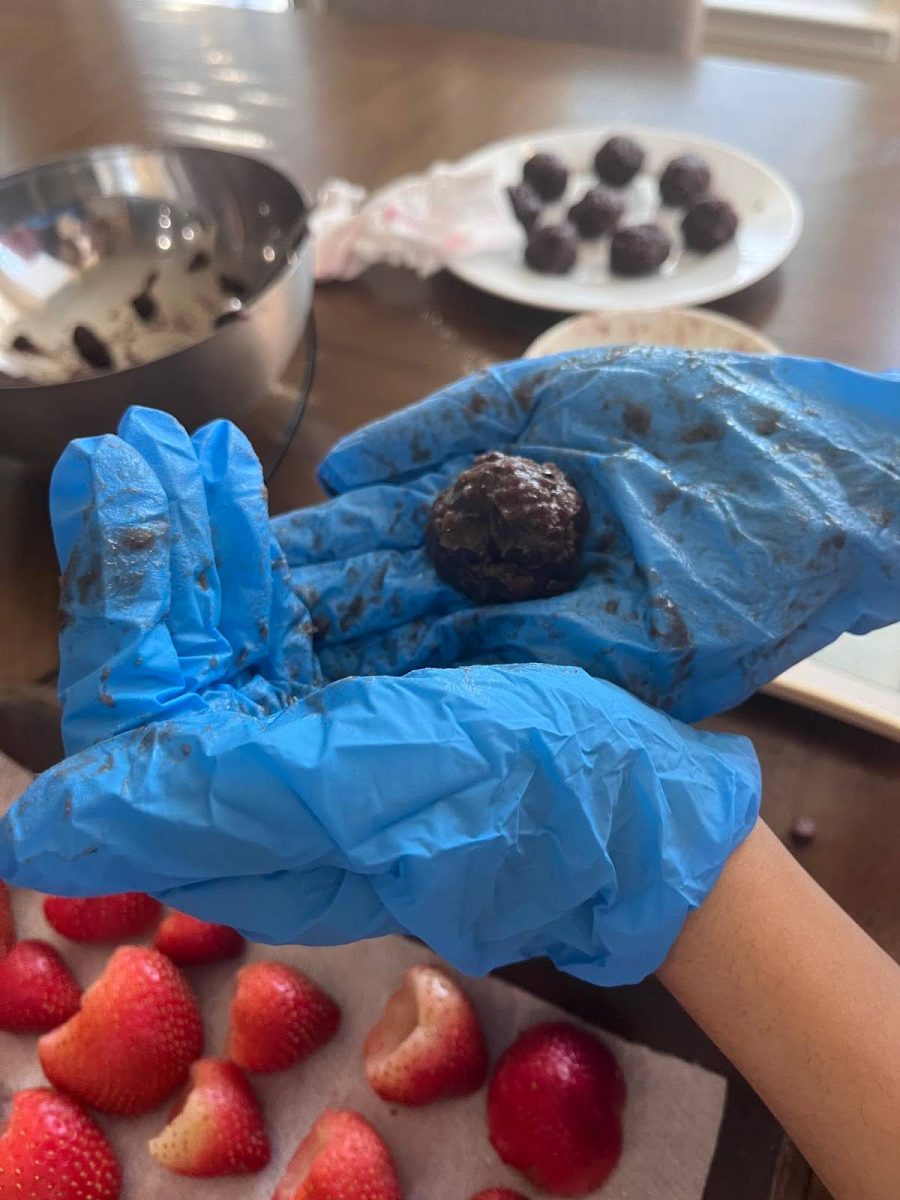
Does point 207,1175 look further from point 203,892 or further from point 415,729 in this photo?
point 415,729

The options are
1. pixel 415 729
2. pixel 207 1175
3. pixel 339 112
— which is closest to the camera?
pixel 415 729

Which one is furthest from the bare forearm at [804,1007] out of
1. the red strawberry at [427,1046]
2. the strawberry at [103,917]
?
the strawberry at [103,917]

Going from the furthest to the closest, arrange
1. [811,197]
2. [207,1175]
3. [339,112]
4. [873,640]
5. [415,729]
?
[339,112]
[811,197]
[873,640]
[207,1175]
[415,729]

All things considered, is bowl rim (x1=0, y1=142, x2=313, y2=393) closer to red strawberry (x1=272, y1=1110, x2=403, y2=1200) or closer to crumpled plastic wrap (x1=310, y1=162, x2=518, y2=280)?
crumpled plastic wrap (x1=310, y1=162, x2=518, y2=280)

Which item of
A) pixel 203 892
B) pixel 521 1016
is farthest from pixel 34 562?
pixel 521 1016

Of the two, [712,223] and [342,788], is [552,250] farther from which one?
[342,788]

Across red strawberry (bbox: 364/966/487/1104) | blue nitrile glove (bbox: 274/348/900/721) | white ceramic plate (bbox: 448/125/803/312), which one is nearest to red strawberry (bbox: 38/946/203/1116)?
red strawberry (bbox: 364/966/487/1104)

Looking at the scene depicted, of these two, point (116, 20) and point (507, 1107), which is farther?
point (116, 20)

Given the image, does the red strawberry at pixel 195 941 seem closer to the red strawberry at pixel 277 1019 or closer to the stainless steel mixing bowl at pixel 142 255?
the red strawberry at pixel 277 1019
